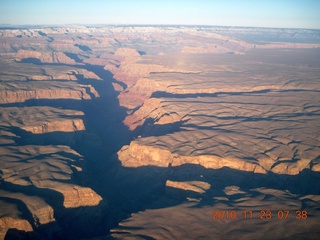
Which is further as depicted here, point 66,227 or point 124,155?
point 124,155

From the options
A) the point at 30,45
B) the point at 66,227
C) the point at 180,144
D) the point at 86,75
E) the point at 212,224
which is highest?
the point at 30,45

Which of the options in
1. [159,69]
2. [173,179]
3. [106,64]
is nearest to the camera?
[173,179]

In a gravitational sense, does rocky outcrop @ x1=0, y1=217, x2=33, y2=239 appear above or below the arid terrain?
below

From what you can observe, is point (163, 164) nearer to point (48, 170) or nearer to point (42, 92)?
point (48, 170)

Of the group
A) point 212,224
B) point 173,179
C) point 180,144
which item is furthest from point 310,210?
point 180,144

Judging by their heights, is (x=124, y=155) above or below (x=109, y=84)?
below

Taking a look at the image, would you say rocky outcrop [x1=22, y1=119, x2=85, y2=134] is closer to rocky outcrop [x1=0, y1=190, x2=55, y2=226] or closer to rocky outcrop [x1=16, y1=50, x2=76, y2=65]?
rocky outcrop [x1=0, y1=190, x2=55, y2=226]

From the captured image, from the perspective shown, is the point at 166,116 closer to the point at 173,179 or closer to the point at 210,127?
the point at 210,127
